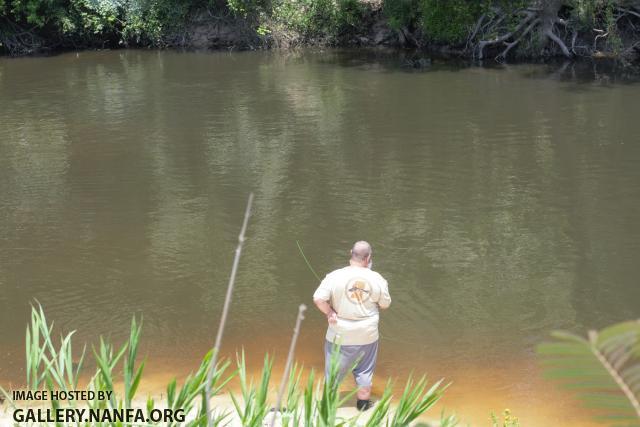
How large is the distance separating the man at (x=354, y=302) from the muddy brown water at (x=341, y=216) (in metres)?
1.61

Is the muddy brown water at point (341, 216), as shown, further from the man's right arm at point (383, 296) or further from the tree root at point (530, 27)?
the tree root at point (530, 27)

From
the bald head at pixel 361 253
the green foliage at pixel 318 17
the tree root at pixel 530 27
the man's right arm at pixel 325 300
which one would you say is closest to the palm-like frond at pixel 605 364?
the bald head at pixel 361 253

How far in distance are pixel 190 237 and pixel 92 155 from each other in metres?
5.79

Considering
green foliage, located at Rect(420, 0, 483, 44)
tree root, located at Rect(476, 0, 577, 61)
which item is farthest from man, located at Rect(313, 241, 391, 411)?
green foliage, located at Rect(420, 0, 483, 44)

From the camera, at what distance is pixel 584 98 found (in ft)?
68.1

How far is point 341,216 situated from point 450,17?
16603 mm

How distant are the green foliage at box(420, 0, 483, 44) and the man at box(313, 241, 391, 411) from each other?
22.0 metres

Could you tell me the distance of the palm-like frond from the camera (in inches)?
68.8

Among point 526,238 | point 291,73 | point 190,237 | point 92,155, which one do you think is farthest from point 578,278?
point 291,73

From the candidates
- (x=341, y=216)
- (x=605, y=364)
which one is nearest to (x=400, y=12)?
(x=341, y=216)

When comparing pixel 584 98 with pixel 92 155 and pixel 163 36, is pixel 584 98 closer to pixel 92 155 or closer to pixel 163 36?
pixel 92 155

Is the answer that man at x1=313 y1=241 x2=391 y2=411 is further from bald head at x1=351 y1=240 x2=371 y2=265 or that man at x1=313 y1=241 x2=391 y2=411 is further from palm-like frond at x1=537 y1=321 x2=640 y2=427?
palm-like frond at x1=537 y1=321 x2=640 y2=427

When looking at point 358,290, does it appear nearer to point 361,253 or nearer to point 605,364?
point 361,253

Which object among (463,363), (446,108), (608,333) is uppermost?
(608,333)
